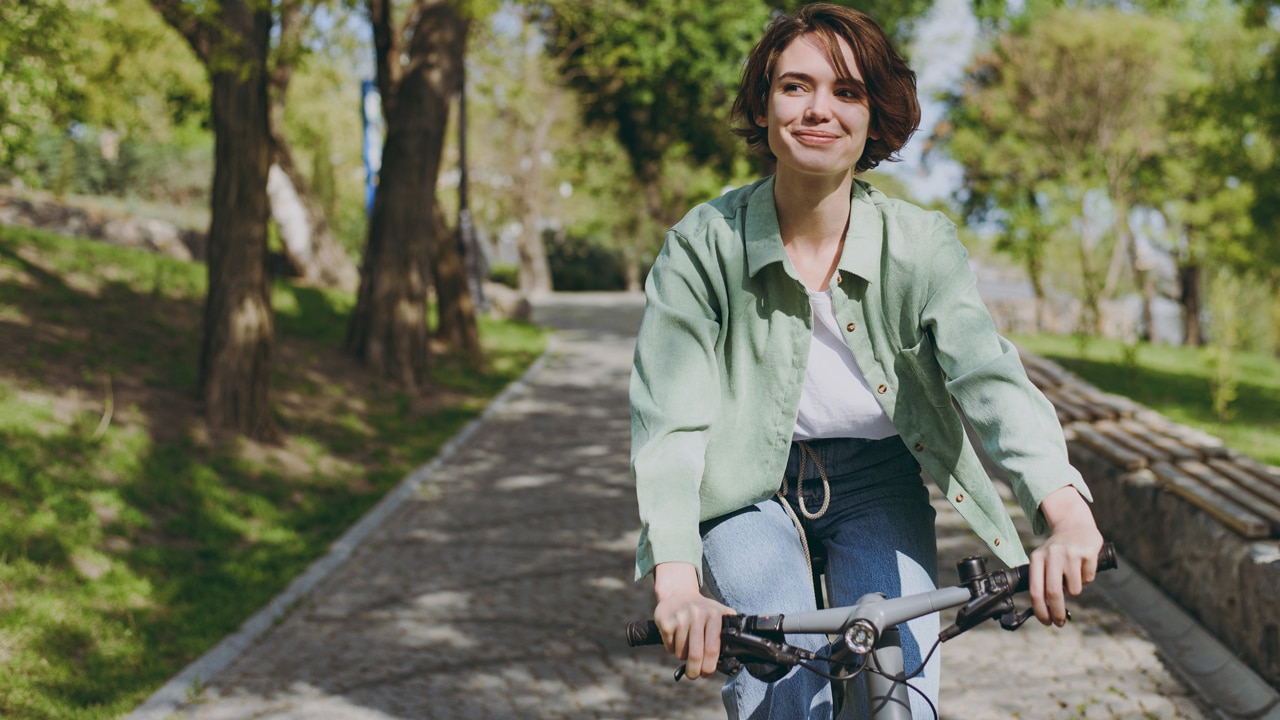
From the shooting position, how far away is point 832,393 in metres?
2.42

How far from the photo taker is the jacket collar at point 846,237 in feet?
7.80

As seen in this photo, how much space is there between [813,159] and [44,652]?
179 inches

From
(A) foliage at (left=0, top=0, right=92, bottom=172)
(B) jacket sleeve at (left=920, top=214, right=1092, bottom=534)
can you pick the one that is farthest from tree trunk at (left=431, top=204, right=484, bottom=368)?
(B) jacket sleeve at (left=920, top=214, right=1092, bottom=534)

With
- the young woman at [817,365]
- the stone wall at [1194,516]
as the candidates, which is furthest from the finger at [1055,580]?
the stone wall at [1194,516]

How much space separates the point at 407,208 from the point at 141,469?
563cm

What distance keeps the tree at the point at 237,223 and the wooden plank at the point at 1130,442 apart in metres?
6.17

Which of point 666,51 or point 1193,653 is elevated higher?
point 666,51

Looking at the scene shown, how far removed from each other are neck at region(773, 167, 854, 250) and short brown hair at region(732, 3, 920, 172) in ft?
0.42

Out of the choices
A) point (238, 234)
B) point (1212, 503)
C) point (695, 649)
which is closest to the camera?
point (695, 649)

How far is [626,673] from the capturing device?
5.54m

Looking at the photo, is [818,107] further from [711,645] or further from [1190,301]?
[1190,301]

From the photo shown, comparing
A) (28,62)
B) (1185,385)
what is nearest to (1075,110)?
(1185,385)

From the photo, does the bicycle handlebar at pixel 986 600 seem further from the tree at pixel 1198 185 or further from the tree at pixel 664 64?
the tree at pixel 1198 185

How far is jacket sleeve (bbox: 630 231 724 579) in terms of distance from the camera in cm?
213
